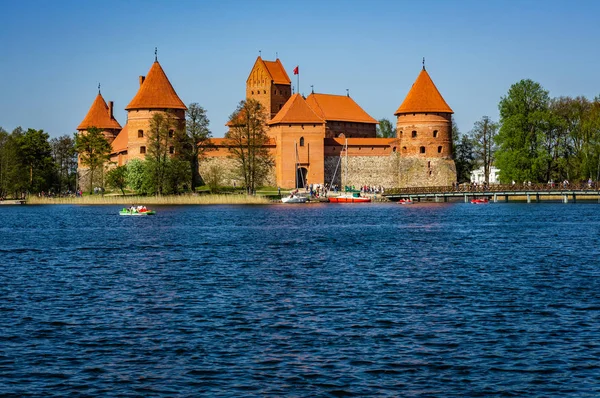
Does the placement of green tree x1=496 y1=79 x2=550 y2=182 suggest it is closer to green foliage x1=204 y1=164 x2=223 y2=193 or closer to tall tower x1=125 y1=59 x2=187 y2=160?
green foliage x1=204 y1=164 x2=223 y2=193

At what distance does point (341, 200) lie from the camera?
70812 millimetres

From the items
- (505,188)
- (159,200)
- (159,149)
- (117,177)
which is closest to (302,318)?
(159,200)

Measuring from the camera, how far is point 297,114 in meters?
75.0

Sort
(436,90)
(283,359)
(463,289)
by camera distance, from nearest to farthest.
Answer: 1. (283,359)
2. (463,289)
3. (436,90)

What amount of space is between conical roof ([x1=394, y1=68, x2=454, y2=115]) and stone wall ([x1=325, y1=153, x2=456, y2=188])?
394 centimetres

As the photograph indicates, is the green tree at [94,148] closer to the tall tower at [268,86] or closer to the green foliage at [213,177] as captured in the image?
the green foliage at [213,177]

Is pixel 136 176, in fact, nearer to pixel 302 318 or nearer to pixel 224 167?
pixel 224 167

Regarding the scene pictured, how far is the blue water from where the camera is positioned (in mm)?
12211

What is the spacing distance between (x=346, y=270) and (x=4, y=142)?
5137 centimetres

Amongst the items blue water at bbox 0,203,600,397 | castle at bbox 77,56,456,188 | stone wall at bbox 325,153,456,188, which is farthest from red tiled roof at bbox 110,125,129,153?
blue water at bbox 0,203,600,397

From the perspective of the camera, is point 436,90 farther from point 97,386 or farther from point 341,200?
point 97,386

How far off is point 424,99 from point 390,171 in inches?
259

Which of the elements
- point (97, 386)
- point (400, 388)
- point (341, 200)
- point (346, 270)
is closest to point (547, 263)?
point (346, 270)

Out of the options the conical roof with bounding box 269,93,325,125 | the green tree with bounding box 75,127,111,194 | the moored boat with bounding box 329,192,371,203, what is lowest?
the moored boat with bounding box 329,192,371,203
